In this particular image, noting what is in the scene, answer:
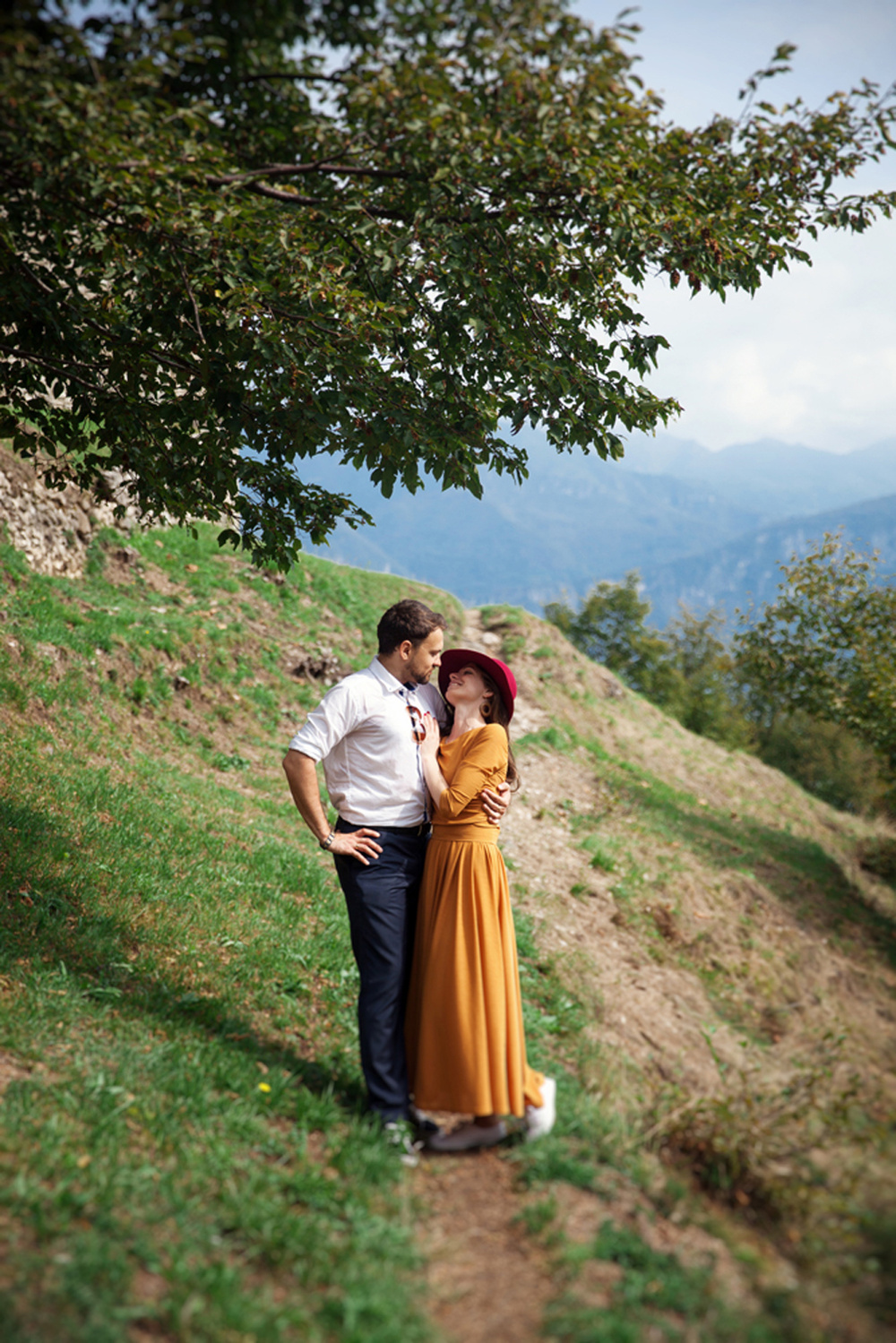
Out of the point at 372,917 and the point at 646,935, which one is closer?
the point at 372,917

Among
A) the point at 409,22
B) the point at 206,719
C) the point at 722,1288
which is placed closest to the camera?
the point at 722,1288

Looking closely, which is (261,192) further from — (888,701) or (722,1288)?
(888,701)

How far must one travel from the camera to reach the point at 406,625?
184 inches

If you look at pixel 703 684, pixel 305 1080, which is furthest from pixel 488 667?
pixel 703 684

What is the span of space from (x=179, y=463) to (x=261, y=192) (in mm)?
2086

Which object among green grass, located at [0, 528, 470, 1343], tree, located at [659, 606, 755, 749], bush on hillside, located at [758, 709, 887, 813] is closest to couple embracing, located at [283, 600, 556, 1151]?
green grass, located at [0, 528, 470, 1343]

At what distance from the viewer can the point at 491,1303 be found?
3.12m

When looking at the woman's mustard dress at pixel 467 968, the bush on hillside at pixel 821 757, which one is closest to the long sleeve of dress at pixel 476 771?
the woman's mustard dress at pixel 467 968

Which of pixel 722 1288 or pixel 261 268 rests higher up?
pixel 261 268

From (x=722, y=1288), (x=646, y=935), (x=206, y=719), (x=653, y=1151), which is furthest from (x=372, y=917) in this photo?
(x=206, y=719)

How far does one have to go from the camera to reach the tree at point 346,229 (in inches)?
155

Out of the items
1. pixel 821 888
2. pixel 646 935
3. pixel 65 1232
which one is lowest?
pixel 821 888

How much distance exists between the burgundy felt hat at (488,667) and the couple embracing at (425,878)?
0.01 metres

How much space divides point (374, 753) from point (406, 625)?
0.73 metres
